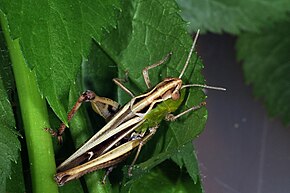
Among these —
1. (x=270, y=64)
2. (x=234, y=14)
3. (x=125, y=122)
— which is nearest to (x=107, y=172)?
(x=125, y=122)

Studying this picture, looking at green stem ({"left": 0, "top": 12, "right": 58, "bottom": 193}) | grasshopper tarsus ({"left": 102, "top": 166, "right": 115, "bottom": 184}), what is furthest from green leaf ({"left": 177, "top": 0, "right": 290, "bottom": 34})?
green stem ({"left": 0, "top": 12, "right": 58, "bottom": 193})

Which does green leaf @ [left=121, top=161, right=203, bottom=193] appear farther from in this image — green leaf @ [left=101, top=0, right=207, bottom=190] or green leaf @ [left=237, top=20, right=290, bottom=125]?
green leaf @ [left=237, top=20, right=290, bottom=125]

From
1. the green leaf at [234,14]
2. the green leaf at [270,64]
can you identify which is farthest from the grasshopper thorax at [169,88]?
the green leaf at [270,64]

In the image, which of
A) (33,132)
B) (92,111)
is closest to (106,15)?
(33,132)

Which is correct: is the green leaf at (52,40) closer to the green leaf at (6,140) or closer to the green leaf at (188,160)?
the green leaf at (6,140)

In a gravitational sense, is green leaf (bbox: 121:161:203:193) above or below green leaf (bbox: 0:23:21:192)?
below

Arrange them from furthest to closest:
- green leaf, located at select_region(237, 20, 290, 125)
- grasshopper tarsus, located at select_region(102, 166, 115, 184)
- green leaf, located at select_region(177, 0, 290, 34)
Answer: green leaf, located at select_region(237, 20, 290, 125)
green leaf, located at select_region(177, 0, 290, 34)
grasshopper tarsus, located at select_region(102, 166, 115, 184)
